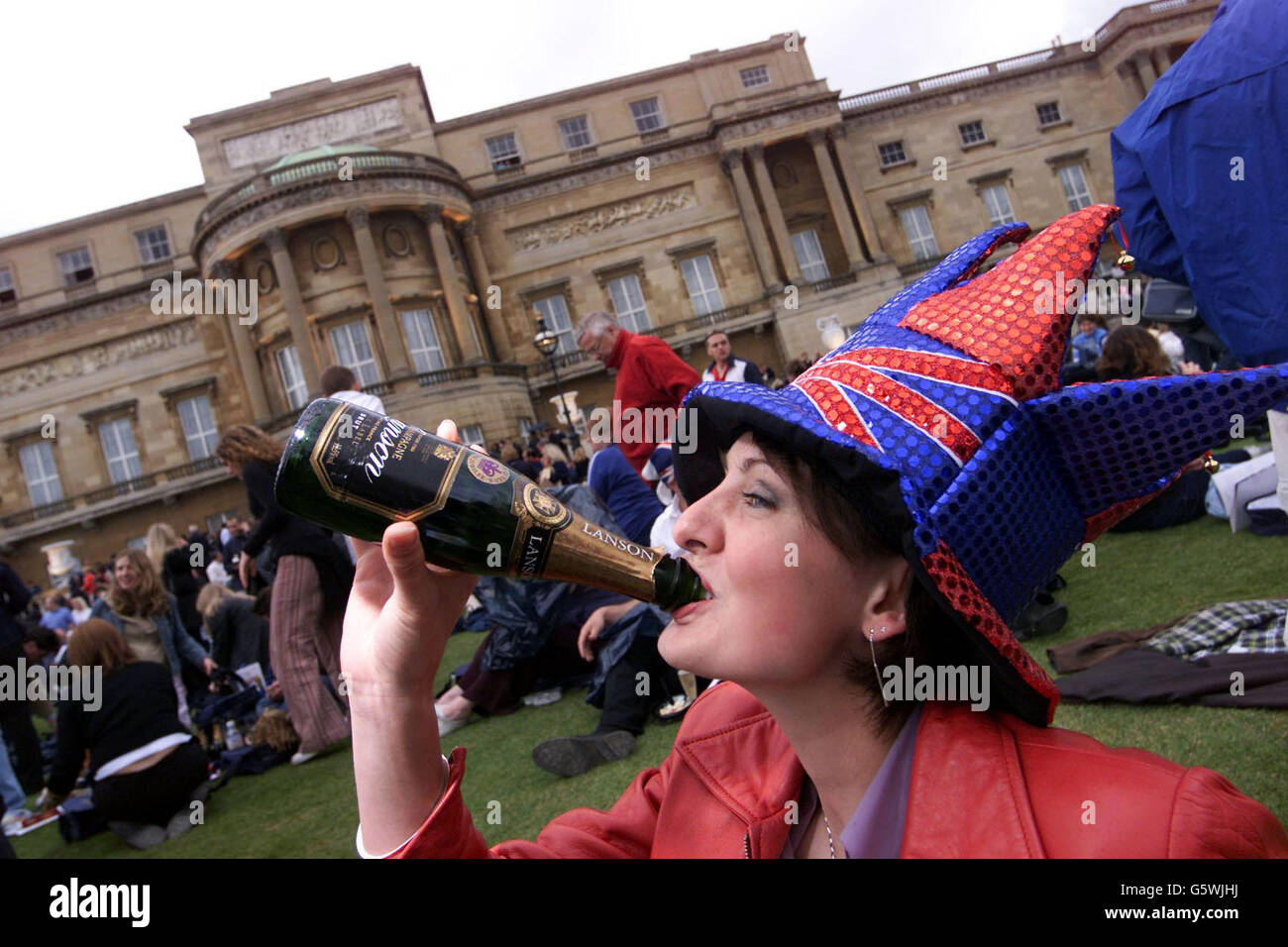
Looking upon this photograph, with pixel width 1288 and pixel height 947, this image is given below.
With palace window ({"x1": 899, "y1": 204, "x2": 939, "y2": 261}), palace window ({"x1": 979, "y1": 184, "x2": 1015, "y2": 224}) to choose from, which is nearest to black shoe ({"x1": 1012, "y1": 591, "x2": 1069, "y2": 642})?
palace window ({"x1": 899, "y1": 204, "x2": 939, "y2": 261})

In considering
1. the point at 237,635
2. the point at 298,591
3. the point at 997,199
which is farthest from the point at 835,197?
the point at 298,591

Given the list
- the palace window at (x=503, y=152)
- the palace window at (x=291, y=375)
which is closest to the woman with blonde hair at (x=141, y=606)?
the palace window at (x=291, y=375)

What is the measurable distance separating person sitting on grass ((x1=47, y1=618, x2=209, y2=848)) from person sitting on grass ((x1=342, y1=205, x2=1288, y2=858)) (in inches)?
186

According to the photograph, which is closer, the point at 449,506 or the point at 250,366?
the point at 449,506

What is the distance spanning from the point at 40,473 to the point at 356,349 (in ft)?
44.6

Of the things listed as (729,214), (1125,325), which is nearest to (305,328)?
(729,214)

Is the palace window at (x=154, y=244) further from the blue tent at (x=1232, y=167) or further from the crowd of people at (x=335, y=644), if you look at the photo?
the blue tent at (x=1232, y=167)

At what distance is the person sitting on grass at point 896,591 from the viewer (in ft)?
3.67

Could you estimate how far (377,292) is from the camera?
2728 centimetres

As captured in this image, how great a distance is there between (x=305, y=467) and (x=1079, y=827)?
51.8 inches

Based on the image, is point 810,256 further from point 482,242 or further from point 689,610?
point 689,610
